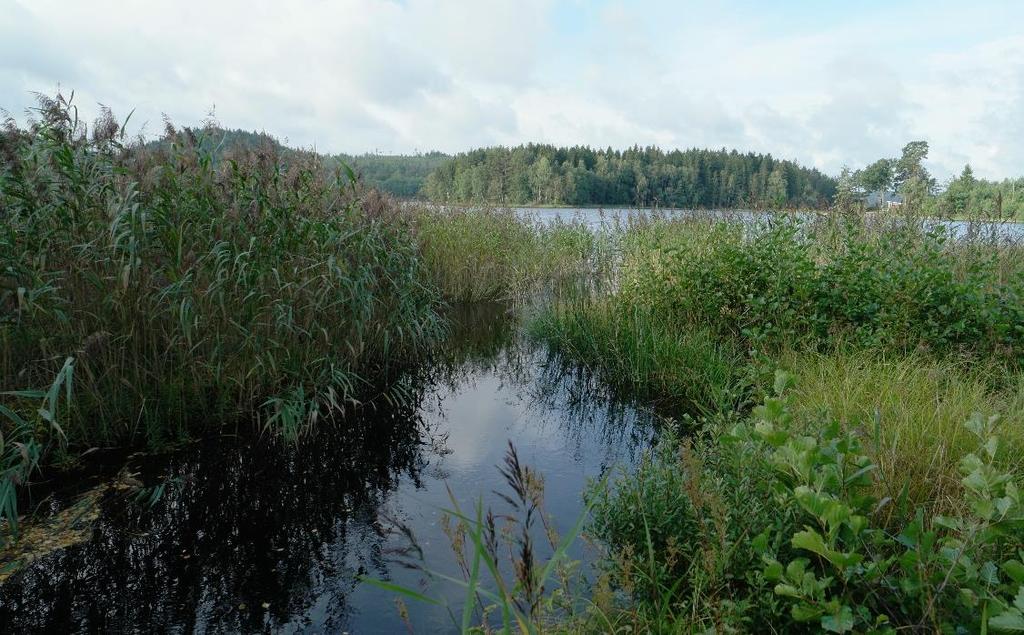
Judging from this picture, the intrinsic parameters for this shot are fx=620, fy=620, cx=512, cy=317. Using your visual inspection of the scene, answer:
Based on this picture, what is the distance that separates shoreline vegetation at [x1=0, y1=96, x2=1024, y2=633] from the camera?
2029 mm

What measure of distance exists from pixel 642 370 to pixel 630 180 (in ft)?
62.1

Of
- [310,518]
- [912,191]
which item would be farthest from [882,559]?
[912,191]

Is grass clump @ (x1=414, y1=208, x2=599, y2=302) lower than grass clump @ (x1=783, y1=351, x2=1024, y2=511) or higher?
higher

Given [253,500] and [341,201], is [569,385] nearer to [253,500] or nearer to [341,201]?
[341,201]

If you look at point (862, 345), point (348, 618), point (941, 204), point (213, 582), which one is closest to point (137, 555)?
point (213, 582)

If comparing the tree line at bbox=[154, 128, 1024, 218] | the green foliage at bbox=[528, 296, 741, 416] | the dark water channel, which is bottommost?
the dark water channel

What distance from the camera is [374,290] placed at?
19.4 ft

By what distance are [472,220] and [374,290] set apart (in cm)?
543

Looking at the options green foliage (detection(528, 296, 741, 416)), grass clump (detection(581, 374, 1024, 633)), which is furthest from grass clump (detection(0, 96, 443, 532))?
grass clump (detection(581, 374, 1024, 633))

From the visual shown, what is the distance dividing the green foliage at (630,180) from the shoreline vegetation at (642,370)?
227cm

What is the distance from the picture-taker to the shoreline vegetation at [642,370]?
79.9 inches

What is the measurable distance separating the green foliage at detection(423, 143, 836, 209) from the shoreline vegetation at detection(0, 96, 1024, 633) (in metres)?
2.27

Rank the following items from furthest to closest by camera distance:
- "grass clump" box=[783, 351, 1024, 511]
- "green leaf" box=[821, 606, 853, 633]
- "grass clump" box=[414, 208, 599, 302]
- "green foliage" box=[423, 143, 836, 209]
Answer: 1. "green foliage" box=[423, 143, 836, 209]
2. "grass clump" box=[414, 208, 599, 302]
3. "grass clump" box=[783, 351, 1024, 511]
4. "green leaf" box=[821, 606, 853, 633]

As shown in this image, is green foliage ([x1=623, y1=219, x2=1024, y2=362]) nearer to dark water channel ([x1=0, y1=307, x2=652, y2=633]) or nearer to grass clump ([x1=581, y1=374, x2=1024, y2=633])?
dark water channel ([x1=0, y1=307, x2=652, y2=633])
